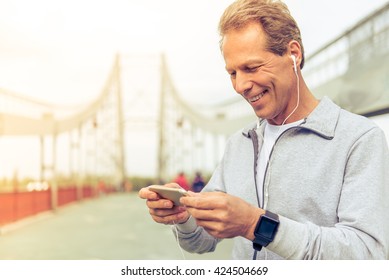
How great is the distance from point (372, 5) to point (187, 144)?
177 cm

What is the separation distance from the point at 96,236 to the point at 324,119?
2.37 m

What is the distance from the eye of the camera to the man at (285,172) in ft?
2.46

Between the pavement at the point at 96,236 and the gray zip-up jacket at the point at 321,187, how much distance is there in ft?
2.26

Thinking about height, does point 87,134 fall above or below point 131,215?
above

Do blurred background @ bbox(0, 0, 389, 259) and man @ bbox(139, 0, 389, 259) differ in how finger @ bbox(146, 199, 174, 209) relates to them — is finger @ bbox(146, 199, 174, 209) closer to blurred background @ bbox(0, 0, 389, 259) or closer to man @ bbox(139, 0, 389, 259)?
man @ bbox(139, 0, 389, 259)

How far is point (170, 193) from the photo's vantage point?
0.88 meters

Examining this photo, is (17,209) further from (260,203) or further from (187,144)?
(260,203)

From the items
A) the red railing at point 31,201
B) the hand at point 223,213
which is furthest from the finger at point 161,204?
the red railing at point 31,201

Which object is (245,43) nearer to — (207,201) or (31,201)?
(207,201)

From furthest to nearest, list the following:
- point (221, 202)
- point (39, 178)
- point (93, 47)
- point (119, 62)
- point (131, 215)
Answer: point (131, 215) → point (39, 178) → point (119, 62) → point (93, 47) → point (221, 202)

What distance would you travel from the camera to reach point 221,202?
723 millimetres

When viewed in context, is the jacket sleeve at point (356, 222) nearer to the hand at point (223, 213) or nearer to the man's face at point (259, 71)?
the hand at point (223, 213)

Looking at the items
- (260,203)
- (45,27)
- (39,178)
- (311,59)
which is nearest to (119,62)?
(45,27)

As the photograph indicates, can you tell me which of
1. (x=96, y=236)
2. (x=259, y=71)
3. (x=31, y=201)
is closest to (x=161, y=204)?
(x=259, y=71)
